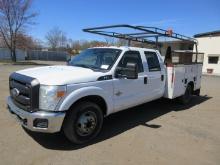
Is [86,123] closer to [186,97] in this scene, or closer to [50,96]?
[50,96]

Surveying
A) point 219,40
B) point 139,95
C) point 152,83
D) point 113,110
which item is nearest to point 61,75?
point 113,110

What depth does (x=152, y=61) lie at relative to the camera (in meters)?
6.41

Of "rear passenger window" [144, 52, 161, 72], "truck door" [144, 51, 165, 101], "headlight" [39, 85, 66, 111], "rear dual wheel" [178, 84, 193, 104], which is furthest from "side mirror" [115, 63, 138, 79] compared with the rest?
"rear dual wheel" [178, 84, 193, 104]

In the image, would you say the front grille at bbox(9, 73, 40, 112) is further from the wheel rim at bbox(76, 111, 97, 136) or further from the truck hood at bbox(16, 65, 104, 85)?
the wheel rim at bbox(76, 111, 97, 136)

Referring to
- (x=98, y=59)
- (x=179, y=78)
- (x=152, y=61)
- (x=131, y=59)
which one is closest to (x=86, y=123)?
(x=98, y=59)

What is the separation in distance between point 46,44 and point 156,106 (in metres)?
79.3

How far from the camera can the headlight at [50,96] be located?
12.9ft

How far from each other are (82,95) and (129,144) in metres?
1.39

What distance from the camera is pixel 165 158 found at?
4188 millimetres

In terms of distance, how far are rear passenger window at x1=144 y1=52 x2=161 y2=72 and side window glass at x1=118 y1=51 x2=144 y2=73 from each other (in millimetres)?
379

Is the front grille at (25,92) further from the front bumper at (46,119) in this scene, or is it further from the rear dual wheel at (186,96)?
the rear dual wheel at (186,96)

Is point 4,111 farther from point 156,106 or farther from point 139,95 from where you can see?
point 156,106

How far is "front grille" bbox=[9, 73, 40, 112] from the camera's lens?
3.98 meters

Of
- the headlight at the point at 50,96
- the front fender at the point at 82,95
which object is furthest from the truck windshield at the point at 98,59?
the headlight at the point at 50,96
